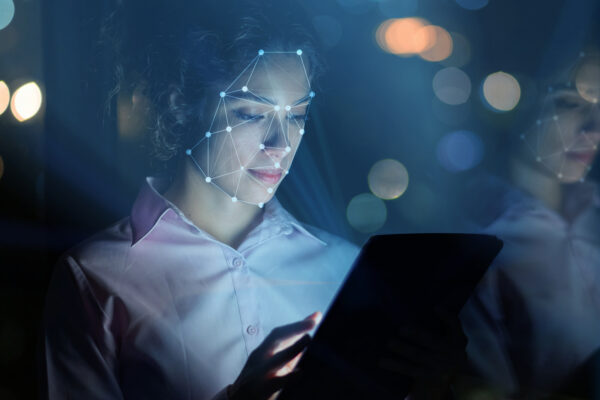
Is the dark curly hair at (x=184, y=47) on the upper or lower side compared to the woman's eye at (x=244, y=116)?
upper

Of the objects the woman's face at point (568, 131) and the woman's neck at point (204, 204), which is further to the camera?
the woman's face at point (568, 131)

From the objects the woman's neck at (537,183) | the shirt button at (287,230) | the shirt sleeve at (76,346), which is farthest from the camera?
the woman's neck at (537,183)

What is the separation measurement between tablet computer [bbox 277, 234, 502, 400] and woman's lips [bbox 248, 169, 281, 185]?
1.06ft

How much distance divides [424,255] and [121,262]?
549 mm

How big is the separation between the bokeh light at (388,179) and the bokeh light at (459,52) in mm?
302

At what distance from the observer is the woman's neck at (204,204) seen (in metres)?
1.00

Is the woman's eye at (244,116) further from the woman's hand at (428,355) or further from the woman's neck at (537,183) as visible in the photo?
the woman's neck at (537,183)

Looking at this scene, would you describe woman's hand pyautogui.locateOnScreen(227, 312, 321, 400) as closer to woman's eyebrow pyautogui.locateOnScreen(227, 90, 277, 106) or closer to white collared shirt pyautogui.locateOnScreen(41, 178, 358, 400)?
white collared shirt pyautogui.locateOnScreen(41, 178, 358, 400)

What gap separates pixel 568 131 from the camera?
4.38 ft

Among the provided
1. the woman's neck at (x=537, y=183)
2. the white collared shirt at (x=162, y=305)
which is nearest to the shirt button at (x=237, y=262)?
the white collared shirt at (x=162, y=305)

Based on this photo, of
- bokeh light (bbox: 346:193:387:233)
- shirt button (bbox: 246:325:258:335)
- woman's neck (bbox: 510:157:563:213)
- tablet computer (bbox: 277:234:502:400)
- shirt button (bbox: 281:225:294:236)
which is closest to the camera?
tablet computer (bbox: 277:234:502:400)

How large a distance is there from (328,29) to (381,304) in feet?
2.24

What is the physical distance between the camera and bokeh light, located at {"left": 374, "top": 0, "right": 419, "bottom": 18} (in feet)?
4.19
